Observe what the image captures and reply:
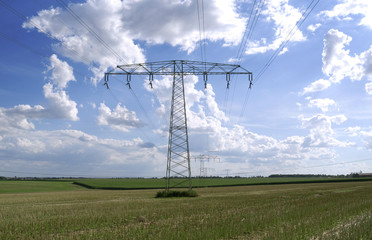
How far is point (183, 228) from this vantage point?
1659 cm

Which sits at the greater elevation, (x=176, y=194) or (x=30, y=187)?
(x=176, y=194)

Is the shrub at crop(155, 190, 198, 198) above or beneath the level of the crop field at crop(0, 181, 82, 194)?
above

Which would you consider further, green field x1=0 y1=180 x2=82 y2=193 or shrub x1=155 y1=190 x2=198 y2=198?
green field x1=0 y1=180 x2=82 y2=193

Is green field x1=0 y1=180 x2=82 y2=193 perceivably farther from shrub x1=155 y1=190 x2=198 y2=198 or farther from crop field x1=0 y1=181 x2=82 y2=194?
shrub x1=155 y1=190 x2=198 y2=198

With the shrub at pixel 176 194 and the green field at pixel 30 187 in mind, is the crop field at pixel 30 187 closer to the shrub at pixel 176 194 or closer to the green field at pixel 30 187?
the green field at pixel 30 187

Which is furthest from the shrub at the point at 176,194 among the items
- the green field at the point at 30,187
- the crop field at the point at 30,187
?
the crop field at the point at 30,187

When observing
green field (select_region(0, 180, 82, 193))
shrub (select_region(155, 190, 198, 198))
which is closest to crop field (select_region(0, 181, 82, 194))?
green field (select_region(0, 180, 82, 193))

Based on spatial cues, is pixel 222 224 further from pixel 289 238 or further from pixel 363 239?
pixel 363 239

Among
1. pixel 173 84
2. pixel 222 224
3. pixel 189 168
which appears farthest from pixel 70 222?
pixel 173 84

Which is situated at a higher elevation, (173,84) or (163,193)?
(173,84)

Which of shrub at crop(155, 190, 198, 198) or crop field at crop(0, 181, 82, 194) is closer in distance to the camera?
shrub at crop(155, 190, 198, 198)

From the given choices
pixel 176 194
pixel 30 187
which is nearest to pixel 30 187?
pixel 30 187

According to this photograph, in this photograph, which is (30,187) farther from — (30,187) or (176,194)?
(176,194)

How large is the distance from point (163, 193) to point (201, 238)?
36060 mm
